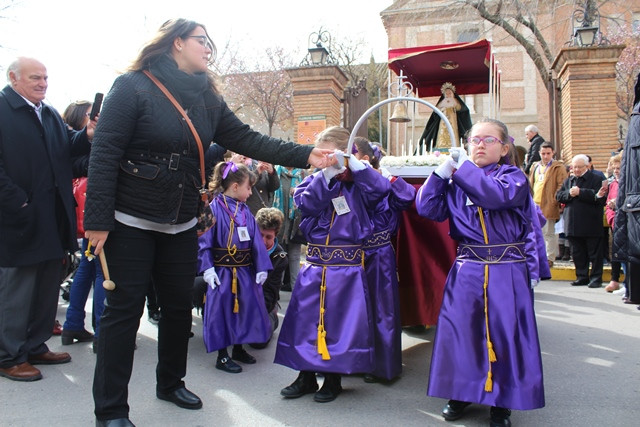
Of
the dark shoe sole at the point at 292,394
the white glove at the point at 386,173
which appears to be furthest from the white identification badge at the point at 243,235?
the dark shoe sole at the point at 292,394

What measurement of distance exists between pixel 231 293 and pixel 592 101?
7.80 metres

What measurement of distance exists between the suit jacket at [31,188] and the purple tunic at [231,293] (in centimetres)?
99

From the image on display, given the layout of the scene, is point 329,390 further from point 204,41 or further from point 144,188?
point 204,41

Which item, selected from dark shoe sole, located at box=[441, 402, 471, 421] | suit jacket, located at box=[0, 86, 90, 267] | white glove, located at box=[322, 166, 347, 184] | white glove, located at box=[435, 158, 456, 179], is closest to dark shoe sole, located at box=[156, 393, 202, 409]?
suit jacket, located at box=[0, 86, 90, 267]

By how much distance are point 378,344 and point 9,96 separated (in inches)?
116

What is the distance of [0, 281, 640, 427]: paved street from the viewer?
3.03m

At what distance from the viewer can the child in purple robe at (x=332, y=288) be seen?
321 centimetres

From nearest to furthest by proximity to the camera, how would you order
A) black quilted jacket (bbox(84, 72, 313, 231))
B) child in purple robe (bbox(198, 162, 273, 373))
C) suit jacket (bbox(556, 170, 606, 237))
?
black quilted jacket (bbox(84, 72, 313, 231)) → child in purple robe (bbox(198, 162, 273, 373)) → suit jacket (bbox(556, 170, 606, 237))

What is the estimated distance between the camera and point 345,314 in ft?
10.7

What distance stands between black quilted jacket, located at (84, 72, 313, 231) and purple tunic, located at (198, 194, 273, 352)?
130 centimetres

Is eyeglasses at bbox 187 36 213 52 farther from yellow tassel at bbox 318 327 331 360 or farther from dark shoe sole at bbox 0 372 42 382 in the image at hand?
dark shoe sole at bbox 0 372 42 382

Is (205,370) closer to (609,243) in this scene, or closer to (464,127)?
(464,127)

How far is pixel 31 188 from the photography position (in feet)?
12.0

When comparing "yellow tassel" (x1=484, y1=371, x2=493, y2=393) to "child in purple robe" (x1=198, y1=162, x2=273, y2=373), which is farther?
"child in purple robe" (x1=198, y1=162, x2=273, y2=373)
